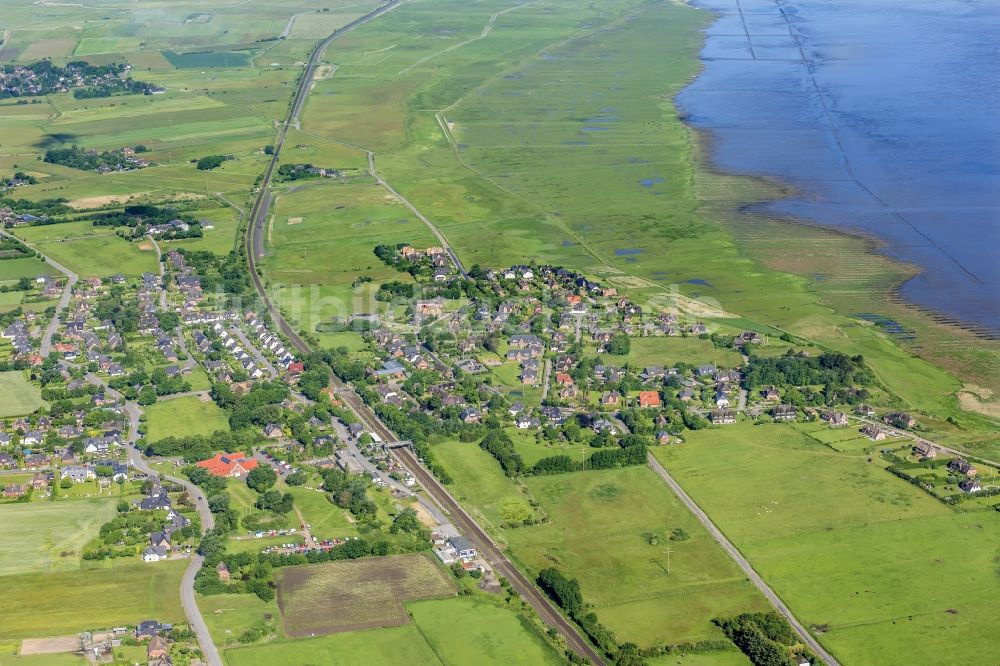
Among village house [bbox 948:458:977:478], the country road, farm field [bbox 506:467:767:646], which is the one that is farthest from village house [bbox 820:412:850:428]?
the country road

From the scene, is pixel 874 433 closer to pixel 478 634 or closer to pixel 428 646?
pixel 478 634

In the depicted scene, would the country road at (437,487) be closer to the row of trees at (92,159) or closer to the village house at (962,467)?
the row of trees at (92,159)

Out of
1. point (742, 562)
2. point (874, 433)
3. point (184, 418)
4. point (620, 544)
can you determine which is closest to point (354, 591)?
point (620, 544)

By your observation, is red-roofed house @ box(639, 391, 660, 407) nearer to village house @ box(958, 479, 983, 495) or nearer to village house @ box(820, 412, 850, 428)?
village house @ box(820, 412, 850, 428)

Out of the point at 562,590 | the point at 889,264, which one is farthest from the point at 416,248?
the point at 562,590

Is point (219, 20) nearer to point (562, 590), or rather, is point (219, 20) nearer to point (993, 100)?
point (993, 100)

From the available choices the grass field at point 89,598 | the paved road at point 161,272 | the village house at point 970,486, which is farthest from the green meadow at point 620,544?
the paved road at point 161,272
